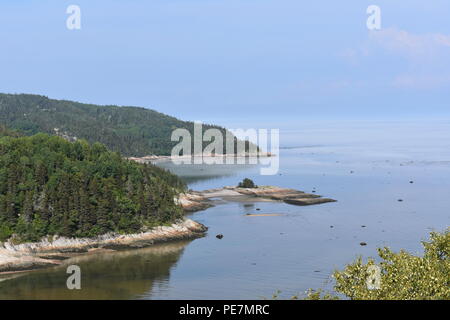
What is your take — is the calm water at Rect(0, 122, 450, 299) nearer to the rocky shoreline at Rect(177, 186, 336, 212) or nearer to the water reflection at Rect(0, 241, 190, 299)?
the water reflection at Rect(0, 241, 190, 299)

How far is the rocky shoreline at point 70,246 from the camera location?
92438mm

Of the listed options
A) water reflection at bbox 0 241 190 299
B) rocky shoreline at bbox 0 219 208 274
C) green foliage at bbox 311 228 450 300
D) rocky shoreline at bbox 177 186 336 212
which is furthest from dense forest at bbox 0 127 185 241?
green foliage at bbox 311 228 450 300

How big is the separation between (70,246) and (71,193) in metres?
11.1

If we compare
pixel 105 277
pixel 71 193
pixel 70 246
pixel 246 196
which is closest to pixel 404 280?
pixel 105 277

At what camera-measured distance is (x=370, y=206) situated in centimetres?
15212

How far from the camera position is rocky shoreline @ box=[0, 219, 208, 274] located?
92438 millimetres

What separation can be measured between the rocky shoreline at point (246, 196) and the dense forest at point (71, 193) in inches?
1041

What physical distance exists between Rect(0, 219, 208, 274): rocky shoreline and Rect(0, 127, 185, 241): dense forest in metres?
1.54

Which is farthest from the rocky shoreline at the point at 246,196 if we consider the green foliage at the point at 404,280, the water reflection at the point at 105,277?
the green foliage at the point at 404,280

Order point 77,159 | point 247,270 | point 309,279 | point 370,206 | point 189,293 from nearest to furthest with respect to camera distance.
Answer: point 189,293, point 309,279, point 247,270, point 77,159, point 370,206
